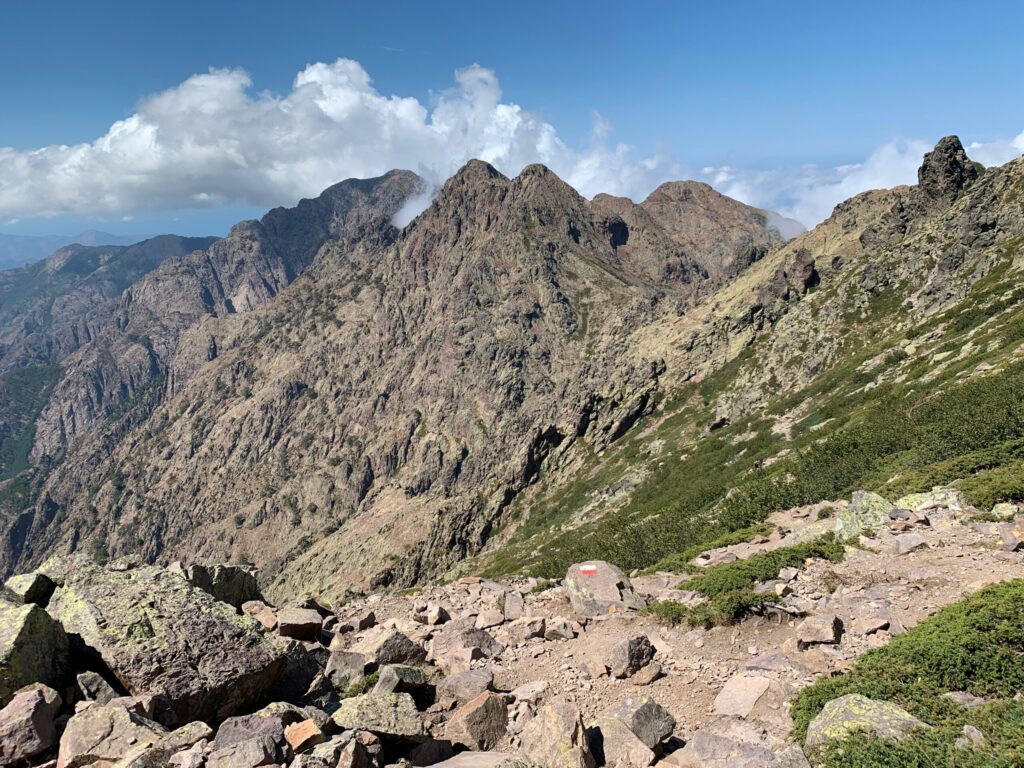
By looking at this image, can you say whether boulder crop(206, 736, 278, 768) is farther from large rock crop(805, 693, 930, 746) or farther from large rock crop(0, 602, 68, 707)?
large rock crop(805, 693, 930, 746)

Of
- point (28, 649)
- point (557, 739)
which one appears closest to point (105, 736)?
point (28, 649)

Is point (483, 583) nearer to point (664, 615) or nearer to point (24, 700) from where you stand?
point (664, 615)

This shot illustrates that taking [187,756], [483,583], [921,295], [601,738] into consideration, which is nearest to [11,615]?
[187,756]

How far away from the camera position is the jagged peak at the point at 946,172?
11838cm

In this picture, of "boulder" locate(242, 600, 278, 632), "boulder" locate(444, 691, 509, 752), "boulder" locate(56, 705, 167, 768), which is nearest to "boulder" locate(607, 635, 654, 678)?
"boulder" locate(444, 691, 509, 752)

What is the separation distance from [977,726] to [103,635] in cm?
1875

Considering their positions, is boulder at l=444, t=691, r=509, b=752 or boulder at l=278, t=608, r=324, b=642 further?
boulder at l=278, t=608, r=324, b=642

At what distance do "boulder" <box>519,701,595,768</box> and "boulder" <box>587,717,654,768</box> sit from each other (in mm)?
527

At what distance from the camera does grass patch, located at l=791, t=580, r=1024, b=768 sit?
9.34 meters

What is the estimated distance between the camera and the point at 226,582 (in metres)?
24.7

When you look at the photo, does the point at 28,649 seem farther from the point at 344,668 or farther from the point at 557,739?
the point at 557,739

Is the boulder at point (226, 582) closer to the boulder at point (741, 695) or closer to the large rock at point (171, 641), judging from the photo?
the large rock at point (171, 641)

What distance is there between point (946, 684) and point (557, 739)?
26.7ft

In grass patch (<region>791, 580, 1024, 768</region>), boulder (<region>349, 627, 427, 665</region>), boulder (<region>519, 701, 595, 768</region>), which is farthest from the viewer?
boulder (<region>349, 627, 427, 665</region>)
